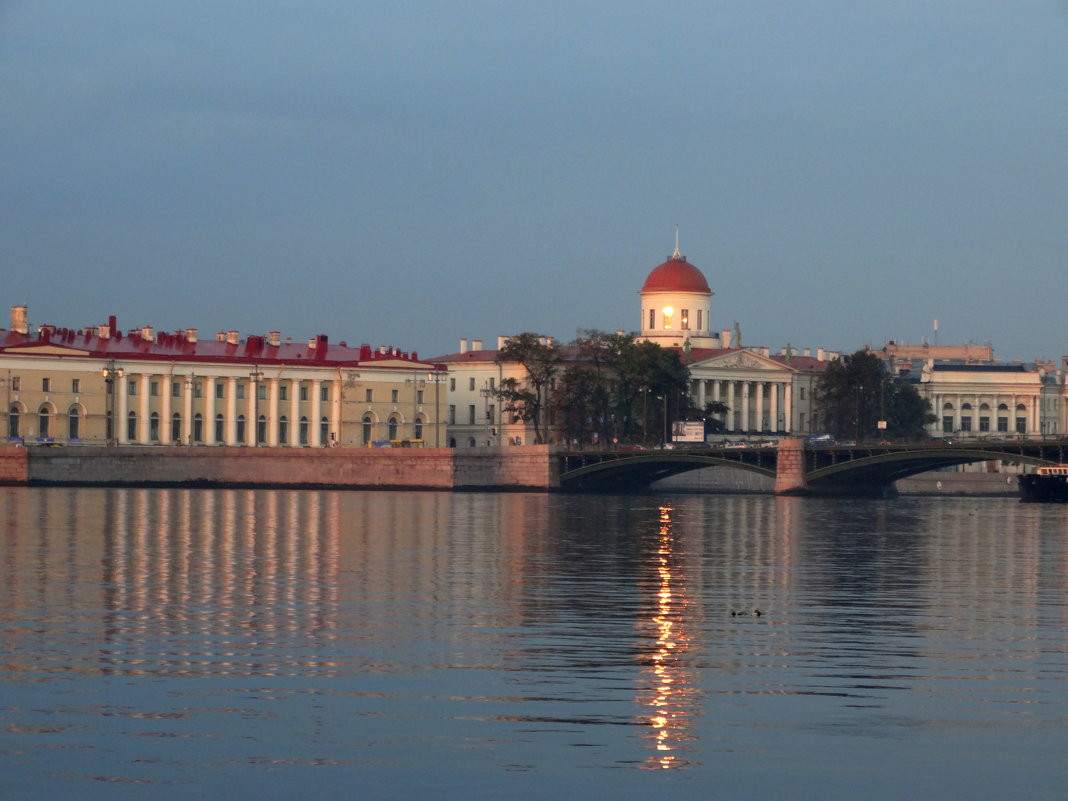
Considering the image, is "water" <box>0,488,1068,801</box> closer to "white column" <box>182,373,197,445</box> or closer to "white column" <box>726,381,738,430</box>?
"white column" <box>182,373,197,445</box>

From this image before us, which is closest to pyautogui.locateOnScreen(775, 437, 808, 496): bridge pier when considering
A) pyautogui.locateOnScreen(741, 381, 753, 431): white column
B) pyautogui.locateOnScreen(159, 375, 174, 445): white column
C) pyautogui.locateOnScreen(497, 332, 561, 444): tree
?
pyautogui.locateOnScreen(497, 332, 561, 444): tree

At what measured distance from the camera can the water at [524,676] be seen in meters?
11.2

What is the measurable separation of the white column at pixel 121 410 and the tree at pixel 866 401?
3908 cm

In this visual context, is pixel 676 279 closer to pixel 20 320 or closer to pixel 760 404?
pixel 760 404

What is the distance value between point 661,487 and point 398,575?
70.1 metres

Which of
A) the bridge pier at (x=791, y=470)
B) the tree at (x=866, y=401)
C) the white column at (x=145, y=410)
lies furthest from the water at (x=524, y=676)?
the tree at (x=866, y=401)

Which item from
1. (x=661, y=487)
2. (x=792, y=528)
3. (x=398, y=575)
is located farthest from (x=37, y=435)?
(x=398, y=575)

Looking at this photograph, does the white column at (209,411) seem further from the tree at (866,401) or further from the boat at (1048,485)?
the boat at (1048,485)

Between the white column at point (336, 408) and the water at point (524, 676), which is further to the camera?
the white column at point (336, 408)

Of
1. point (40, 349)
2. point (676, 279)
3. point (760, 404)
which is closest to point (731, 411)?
point (760, 404)

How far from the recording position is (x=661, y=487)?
95.8 m

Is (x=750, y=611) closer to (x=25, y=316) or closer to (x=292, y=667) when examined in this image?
(x=292, y=667)

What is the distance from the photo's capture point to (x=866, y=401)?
111562mm

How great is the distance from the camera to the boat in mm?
74938
